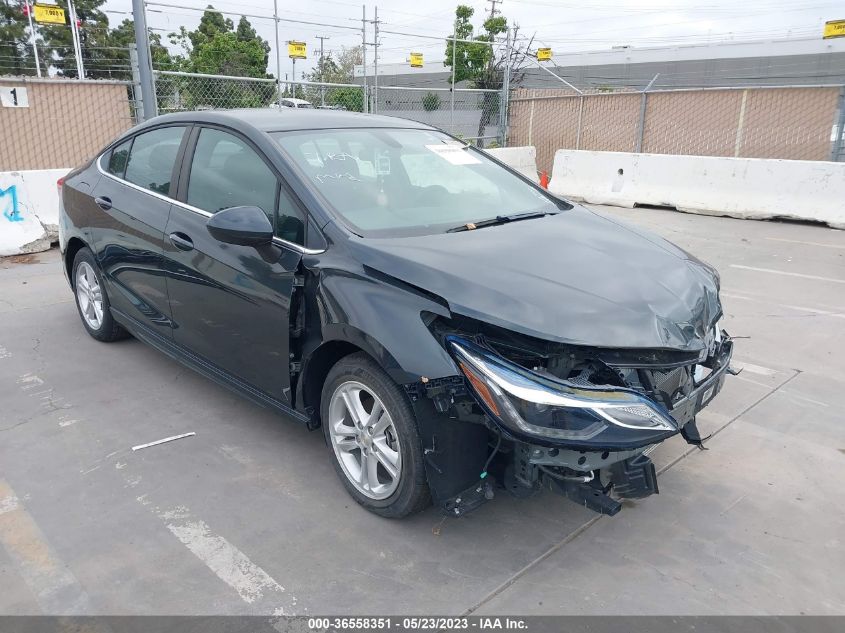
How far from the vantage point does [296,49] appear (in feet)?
44.4

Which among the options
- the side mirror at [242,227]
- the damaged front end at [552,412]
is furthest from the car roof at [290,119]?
the damaged front end at [552,412]

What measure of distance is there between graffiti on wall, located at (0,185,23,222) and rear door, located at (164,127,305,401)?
548cm

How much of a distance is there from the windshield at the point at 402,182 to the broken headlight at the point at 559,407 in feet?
3.14

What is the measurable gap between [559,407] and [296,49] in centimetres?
1280

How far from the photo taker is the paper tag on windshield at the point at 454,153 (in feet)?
13.3

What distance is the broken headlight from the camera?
2.42 m

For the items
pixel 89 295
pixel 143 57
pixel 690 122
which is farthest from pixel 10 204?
pixel 690 122

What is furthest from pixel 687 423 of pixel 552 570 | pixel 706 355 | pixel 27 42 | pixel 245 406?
pixel 27 42

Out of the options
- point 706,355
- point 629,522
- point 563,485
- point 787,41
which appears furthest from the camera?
point 787,41

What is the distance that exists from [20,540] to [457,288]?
2.15 metres

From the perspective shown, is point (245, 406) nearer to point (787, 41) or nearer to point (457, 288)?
point (457, 288)

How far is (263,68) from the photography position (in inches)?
1310

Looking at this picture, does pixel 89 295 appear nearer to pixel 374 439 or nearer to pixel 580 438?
pixel 374 439

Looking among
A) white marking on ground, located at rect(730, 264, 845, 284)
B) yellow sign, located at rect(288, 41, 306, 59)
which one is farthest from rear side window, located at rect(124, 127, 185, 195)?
yellow sign, located at rect(288, 41, 306, 59)
